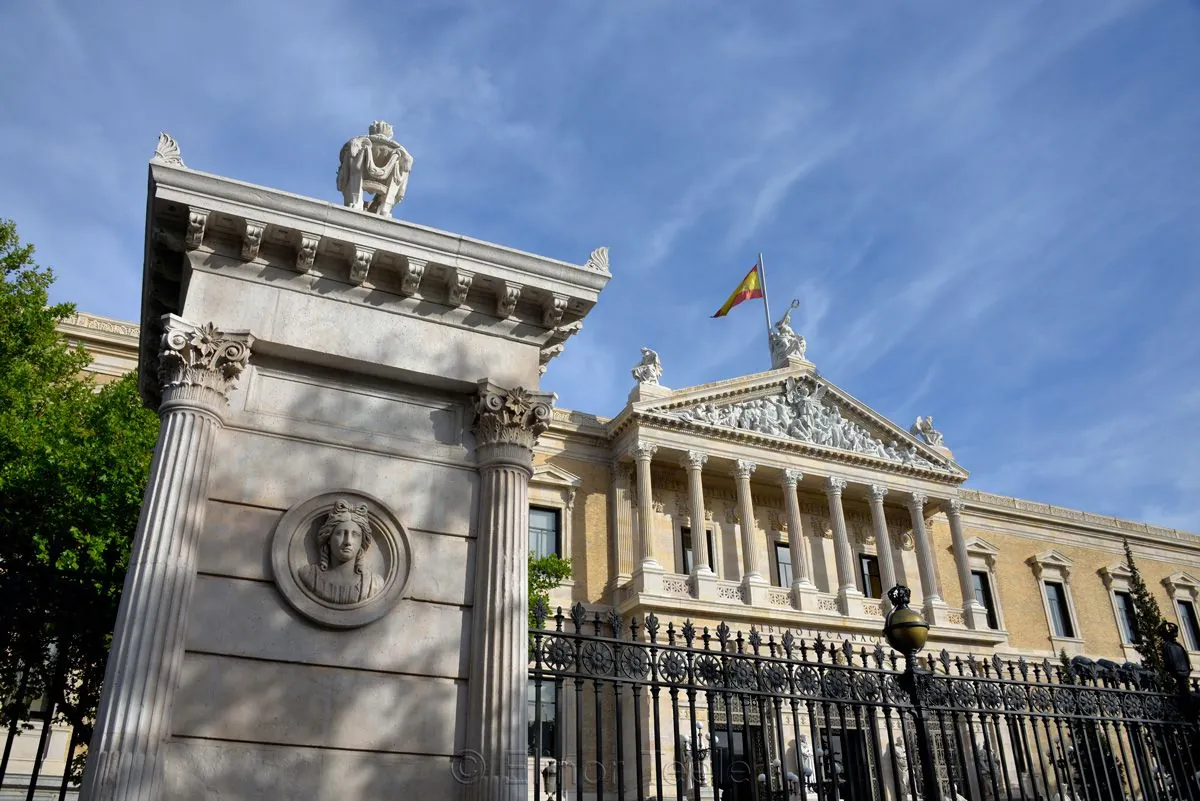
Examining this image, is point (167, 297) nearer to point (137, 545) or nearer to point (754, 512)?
point (137, 545)

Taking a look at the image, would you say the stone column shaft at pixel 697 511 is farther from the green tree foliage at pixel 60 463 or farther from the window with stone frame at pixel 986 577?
the green tree foliage at pixel 60 463

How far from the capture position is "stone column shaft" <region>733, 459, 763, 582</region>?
29.6 meters

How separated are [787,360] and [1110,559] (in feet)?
59.7

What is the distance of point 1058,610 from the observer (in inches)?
1531

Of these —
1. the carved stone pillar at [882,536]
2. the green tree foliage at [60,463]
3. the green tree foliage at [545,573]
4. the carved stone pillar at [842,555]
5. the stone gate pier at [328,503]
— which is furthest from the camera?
the carved stone pillar at [882,536]

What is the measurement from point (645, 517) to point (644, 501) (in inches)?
20.7

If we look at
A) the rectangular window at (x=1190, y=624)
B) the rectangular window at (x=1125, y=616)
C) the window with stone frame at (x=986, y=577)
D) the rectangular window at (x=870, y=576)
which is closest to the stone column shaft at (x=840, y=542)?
the rectangular window at (x=870, y=576)

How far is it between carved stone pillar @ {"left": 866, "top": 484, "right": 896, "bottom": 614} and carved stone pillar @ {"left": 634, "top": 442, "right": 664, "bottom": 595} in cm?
807

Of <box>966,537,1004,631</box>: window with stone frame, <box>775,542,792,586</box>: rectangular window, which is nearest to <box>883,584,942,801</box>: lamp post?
<box>775,542,792,586</box>: rectangular window

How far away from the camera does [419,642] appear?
20.5 ft

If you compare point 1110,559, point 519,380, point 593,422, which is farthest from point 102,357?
point 1110,559

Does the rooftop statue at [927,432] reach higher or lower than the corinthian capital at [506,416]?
higher

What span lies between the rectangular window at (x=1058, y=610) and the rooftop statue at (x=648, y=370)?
65.3 ft

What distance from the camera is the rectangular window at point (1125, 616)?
3941 centimetres
